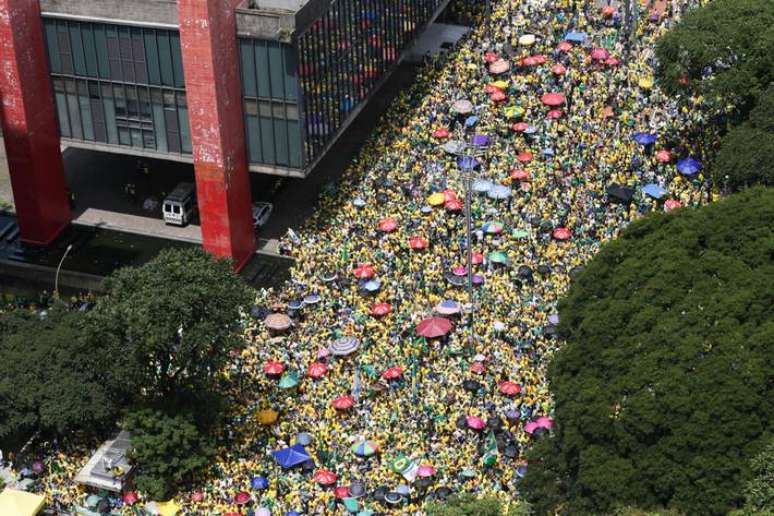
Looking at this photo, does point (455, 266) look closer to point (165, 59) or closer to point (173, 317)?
point (173, 317)

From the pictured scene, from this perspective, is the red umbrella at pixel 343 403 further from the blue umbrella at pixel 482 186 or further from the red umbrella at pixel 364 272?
the blue umbrella at pixel 482 186

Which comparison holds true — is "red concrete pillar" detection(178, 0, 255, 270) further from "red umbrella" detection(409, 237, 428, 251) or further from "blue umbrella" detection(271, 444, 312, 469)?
"blue umbrella" detection(271, 444, 312, 469)

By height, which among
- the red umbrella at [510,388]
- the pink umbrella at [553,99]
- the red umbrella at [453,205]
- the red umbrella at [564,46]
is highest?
the red umbrella at [564,46]

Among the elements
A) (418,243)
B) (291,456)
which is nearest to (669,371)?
(291,456)

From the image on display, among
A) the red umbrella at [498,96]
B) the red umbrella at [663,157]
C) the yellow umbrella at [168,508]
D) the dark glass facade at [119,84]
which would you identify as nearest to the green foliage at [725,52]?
the red umbrella at [663,157]

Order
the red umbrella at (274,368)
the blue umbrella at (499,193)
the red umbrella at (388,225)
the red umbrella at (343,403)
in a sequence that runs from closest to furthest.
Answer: the red umbrella at (343,403), the red umbrella at (274,368), the red umbrella at (388,225), the blue umbrella at (499,193)

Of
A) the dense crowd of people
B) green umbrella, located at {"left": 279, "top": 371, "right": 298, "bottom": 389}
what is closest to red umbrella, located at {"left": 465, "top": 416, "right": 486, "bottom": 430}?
the dense crowd of people
